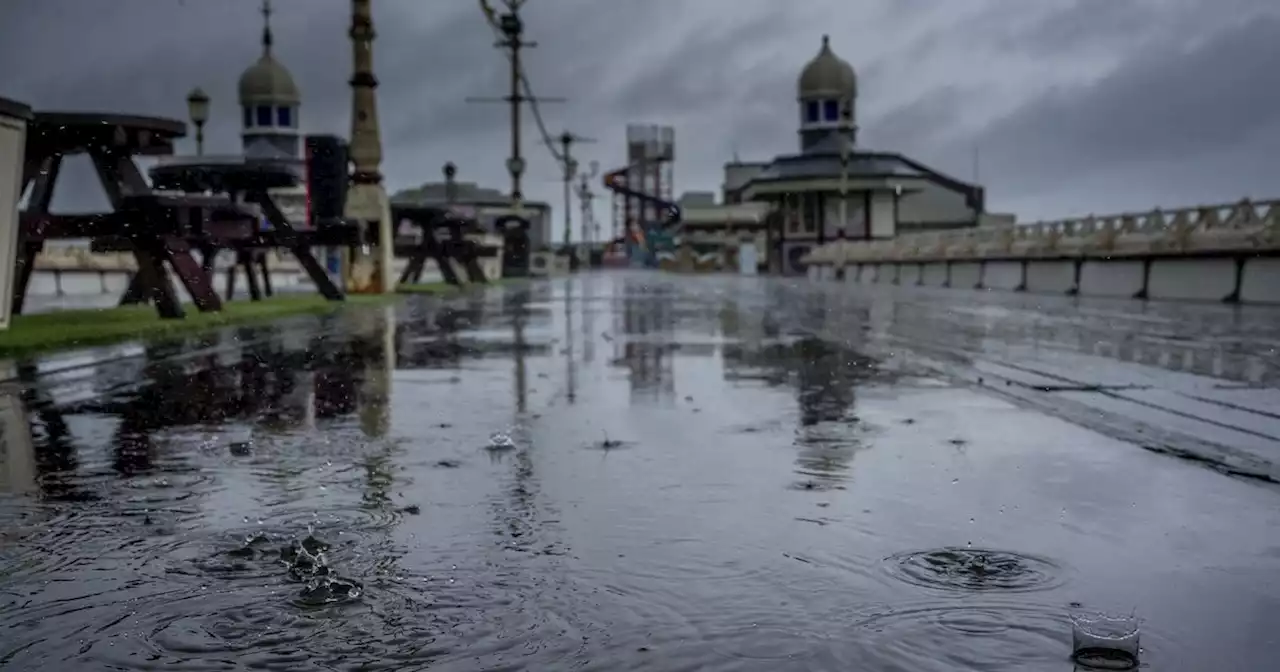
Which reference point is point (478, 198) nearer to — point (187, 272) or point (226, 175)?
point (226, 175)

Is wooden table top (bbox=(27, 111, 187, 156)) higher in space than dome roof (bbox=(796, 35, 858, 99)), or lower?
lower

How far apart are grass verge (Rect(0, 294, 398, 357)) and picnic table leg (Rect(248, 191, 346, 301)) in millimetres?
2842

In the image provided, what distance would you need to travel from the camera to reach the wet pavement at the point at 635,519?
395 cm

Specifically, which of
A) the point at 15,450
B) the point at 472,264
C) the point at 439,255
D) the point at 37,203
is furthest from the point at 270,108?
the point at 15,450

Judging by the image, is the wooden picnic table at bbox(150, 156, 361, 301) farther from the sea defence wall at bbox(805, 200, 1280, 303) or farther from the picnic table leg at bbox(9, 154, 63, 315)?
the sea defence wall at bbox(805, 200, 1280, 303)

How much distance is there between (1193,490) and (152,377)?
8499 millimetres

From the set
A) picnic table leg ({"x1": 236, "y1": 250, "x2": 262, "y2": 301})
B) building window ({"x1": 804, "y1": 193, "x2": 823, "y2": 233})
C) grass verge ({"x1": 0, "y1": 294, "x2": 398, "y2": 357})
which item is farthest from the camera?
building window ({"x1": 804, "y1": 193, "x2": 823, "y2": 233})

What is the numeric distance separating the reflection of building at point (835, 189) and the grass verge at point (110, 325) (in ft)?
250

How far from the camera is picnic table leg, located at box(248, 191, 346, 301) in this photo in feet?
93.8

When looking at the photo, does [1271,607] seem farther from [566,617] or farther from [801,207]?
[801,207]

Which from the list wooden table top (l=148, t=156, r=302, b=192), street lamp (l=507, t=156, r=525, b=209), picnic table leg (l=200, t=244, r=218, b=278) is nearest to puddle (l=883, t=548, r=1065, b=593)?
picnic table leg (l=200, t=244, r=218, b=278)

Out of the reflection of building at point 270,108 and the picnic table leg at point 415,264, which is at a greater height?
the reflection of building at point 270,108

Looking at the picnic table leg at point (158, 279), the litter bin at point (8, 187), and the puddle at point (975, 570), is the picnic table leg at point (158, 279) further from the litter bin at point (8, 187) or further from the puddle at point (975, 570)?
the puddle at point (975, 570)

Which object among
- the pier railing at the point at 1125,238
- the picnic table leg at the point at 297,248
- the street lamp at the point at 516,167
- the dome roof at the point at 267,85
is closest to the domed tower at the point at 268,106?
the dome roof at the point at 267,85
